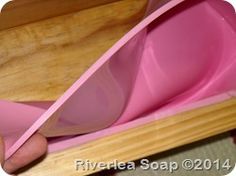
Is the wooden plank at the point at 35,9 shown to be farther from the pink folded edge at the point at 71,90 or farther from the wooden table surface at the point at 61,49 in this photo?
the pink folded edge at the point at 71,90

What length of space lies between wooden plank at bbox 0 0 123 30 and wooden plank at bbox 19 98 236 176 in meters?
0.20

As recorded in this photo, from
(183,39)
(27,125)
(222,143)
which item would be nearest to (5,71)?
(27,125)

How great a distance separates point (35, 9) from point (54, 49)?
0.06 metres

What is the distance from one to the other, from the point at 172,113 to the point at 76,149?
0.11m

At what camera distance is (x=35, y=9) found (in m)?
0.51

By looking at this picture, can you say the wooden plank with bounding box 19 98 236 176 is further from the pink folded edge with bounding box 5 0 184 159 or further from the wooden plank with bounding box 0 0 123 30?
the wooden plank with bounding box 0 0 123 30

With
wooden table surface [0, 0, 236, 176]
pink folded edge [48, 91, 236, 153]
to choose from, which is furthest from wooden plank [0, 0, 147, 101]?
pink folded edge [48, 91, 236, 153]

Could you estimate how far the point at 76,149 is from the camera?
414 millimetres

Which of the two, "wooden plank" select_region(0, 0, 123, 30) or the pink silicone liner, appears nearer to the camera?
the pink silicone liner

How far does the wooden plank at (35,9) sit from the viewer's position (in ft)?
1.66

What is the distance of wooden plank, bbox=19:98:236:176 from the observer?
41 centimetres

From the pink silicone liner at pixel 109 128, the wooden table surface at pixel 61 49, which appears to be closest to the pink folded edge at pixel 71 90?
the pink silicone liner at pixel 109 128

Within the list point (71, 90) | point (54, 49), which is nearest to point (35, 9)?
point (54, 49)

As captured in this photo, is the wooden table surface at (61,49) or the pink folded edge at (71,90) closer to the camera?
the pink folded edge at (71,90)
